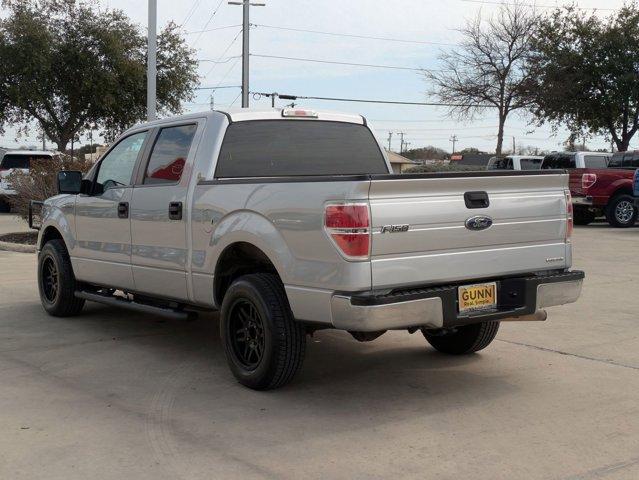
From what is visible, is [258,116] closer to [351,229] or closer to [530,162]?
[351,229]

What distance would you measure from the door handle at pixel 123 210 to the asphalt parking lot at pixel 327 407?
3.72ft

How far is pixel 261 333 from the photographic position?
5.34 metres

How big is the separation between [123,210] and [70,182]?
3.70 feet

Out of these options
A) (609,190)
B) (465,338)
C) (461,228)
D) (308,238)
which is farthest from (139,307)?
(609,190)

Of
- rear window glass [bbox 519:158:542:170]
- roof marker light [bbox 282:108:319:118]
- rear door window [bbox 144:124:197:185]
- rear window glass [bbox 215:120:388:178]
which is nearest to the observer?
rear window glass [bbox 215:120:388:178]

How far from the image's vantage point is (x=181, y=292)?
20.2 feet

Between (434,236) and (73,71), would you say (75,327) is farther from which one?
(73,71)

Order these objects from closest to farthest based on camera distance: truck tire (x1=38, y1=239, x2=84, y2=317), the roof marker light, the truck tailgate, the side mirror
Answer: the truck tailgate → the roof marker light → the side mirror → truck tire (x1=38, y1=239, x2=84, y2=317)

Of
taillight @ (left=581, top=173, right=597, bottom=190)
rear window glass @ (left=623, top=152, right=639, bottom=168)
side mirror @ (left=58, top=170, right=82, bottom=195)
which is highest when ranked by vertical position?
rear window glass @ (left=623, top=152, right=639, bottom=168)

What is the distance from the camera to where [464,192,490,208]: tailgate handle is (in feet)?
16.5

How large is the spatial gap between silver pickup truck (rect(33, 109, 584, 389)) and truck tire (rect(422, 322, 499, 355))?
0.01 meters

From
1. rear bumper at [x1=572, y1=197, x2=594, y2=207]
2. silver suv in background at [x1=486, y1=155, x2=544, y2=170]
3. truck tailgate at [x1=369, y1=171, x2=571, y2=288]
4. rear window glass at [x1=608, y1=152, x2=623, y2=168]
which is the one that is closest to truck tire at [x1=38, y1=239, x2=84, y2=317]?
truck tailgate at [x1=369, y1=171, x2=571, y2=288]

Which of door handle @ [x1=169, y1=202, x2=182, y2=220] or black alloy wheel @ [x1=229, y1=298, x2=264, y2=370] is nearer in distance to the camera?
black alloy wheel @ [x1=229, y1=298, x2=264, y2=370]

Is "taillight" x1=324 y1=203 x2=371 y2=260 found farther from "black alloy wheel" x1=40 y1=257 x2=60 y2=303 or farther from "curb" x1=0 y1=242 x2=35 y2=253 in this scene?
"curb" x1=0 y1=242 x2=35 y2=253
